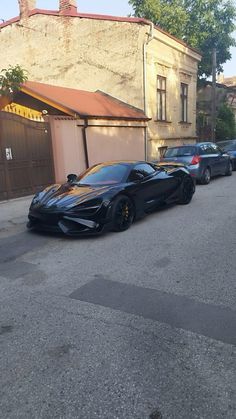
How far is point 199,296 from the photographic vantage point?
13.1 feet

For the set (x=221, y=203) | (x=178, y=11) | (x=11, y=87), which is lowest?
(x=221, y=203)

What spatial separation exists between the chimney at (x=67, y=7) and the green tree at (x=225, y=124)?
44.3ft

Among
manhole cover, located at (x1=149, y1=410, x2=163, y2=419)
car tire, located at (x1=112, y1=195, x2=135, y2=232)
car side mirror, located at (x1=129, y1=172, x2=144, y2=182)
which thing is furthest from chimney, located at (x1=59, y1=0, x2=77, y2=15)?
manhole cover, located at (x1=149, y1=410, x2=163, y2=419)

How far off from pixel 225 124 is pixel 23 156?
20086 mm

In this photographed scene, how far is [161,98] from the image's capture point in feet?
64.4

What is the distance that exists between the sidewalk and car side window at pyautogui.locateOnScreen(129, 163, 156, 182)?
256cm

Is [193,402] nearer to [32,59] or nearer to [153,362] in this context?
[153,362]

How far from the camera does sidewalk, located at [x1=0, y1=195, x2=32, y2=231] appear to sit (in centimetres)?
791

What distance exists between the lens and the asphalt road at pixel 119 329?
2.45 m

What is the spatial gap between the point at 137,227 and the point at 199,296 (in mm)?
3276

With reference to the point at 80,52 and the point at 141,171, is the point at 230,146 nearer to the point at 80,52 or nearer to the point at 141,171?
the point at 80,52

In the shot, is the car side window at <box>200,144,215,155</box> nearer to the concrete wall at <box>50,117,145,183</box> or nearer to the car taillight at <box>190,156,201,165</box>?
the car taillight at <box>190,156,201,165</box>

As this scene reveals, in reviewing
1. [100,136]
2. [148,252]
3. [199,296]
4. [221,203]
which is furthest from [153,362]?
[100,136]

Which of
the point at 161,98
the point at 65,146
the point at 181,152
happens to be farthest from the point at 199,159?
the point at 161,98
